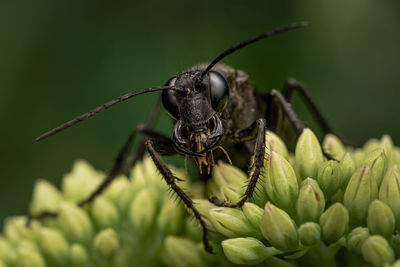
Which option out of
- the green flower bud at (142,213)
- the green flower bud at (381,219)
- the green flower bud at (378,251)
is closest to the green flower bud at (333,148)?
the green flower bud at (381,219)

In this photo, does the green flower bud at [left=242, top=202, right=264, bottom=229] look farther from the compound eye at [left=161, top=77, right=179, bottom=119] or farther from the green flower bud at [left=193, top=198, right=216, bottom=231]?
the compound eye at [left=161, top=77, right=179, bottom=119]

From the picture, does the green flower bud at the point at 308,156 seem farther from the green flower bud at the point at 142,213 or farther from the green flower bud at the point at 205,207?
the green flower bud at the point at 142,213

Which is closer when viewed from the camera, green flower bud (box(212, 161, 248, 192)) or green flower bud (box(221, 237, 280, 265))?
green flower bud (box(221, 237, 280, 265))

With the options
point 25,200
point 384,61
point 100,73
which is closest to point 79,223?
point 25,200

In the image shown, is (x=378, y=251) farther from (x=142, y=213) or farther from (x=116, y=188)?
(x=116, y=188)

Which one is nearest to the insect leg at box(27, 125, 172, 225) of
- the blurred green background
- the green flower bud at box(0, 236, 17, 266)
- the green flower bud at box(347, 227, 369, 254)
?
the green flower bud at box(0, 236, 17, 266)

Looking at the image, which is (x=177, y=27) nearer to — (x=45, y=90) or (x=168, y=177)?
(x=45, y=90)

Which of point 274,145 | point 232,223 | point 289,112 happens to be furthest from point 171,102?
point 232,223
